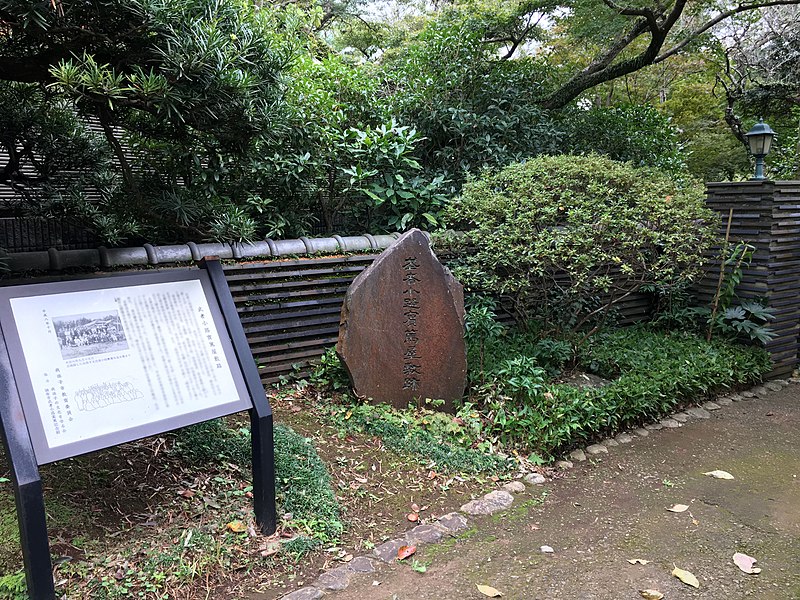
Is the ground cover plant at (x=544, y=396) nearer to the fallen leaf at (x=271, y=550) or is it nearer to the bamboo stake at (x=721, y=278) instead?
the bamboo stake at (x=721, y=278)

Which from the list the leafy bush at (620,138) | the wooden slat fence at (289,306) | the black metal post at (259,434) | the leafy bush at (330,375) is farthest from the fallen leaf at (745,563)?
the leafy bush at (620,138)

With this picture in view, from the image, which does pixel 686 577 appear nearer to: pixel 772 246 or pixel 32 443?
pixel 32 443

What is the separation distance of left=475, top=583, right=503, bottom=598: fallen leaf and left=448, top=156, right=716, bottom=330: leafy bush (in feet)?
9.55

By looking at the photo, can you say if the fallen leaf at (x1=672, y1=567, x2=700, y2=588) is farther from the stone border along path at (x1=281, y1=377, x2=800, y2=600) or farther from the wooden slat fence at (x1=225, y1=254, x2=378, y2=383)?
the wooden slat fence at (x1=225, y1=254, x2=378, y2=383)

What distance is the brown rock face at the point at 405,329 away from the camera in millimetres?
4637

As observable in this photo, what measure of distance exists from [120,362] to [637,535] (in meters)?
3.07

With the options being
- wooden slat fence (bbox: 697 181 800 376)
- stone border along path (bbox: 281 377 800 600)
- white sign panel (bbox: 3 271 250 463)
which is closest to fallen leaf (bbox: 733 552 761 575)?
stone border along path (bbox: 281 377 800 600)

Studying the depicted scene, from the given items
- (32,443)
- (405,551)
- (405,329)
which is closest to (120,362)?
(32,443)

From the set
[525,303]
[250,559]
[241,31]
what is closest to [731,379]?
[525,303]

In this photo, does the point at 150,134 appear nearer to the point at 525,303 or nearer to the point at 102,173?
the point at 102,173

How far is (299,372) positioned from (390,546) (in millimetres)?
2307

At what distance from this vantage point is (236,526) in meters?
3.09

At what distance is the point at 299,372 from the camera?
523cm

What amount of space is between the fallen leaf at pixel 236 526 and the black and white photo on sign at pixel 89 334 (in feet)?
3.74
